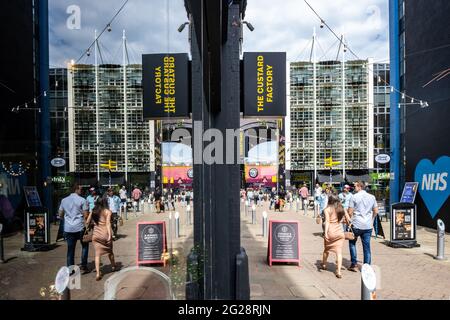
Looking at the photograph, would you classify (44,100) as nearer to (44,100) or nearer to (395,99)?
(44,100)

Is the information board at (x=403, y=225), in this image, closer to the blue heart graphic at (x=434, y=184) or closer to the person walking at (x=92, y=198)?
the blue heart graphic at (x=434, y=184)

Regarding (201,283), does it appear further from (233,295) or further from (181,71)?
(181,71)

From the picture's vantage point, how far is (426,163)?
35.4ft

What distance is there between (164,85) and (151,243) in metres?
1.78

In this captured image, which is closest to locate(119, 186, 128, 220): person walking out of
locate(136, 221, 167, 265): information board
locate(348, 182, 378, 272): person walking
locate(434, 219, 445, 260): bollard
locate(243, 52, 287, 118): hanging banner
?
locate(136, 221, 167, 265): information board

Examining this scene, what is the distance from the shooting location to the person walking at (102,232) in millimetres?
1856

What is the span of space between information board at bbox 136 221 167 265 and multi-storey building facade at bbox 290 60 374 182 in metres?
15.3

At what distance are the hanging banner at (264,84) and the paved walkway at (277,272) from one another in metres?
2.16

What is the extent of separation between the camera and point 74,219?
1.72 m

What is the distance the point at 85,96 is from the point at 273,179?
1318 inches

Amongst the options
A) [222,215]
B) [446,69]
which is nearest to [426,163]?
[446,69]

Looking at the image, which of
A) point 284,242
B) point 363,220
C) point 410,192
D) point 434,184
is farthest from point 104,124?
point 434,184

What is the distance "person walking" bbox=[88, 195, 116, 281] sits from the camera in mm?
1856

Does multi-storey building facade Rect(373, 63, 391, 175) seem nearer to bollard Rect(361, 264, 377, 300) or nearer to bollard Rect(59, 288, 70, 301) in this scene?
bollard Rect(361, 264, 377, 300)
